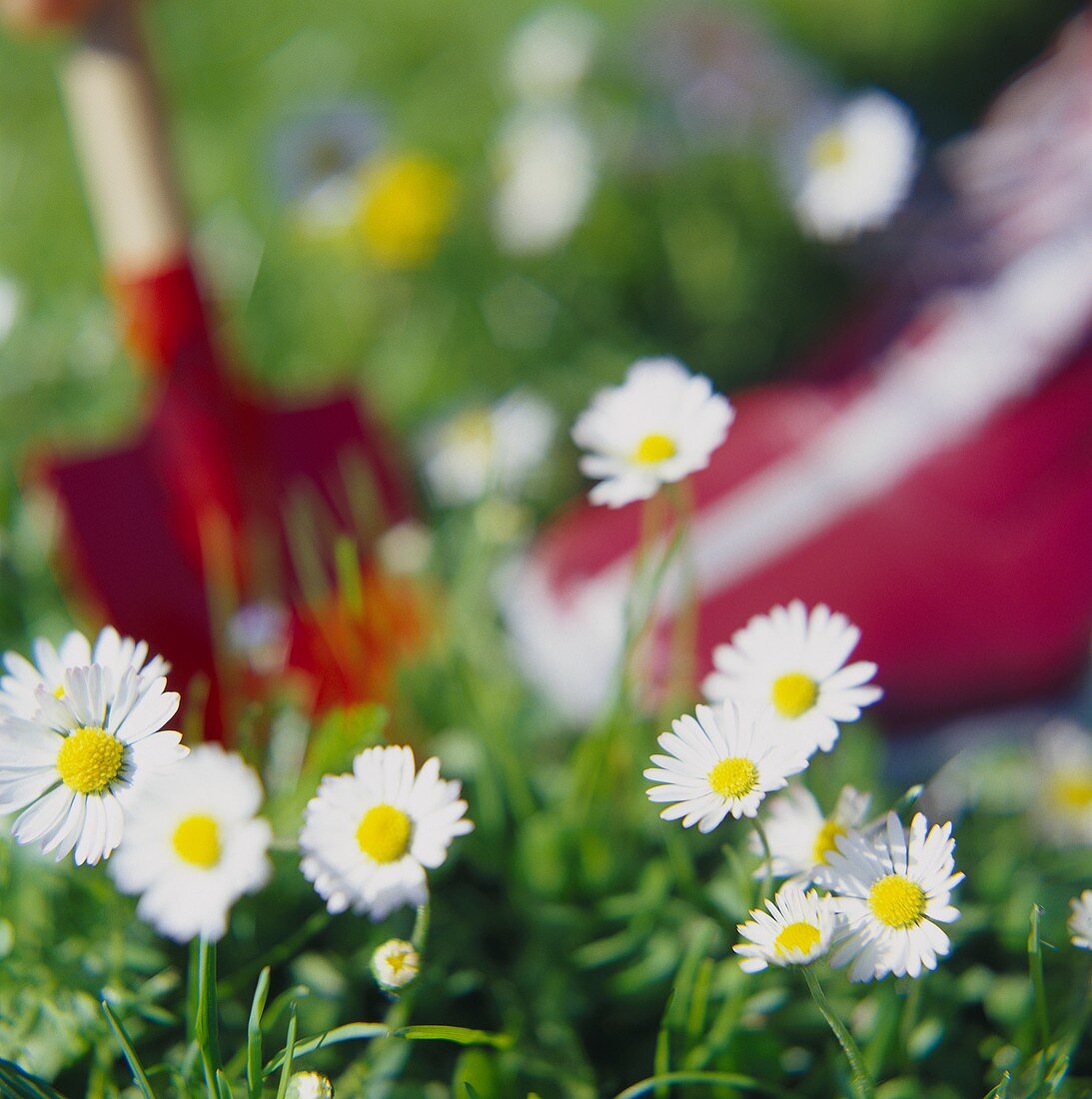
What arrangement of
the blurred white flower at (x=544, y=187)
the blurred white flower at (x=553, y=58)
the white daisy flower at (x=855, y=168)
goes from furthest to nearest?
1. the blurred white flower at (x=553, y=58)
2. the blurred white flower at (x=544, y=187)
3. the white daisy flower at (x=855, y=168)

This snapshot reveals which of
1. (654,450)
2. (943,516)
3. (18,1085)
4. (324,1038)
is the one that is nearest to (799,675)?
(654,450)

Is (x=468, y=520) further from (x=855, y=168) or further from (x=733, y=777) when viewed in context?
(x=733, y=777)

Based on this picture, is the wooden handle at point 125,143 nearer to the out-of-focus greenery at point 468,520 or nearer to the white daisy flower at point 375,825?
the out-of-focus greenery at point 468,520

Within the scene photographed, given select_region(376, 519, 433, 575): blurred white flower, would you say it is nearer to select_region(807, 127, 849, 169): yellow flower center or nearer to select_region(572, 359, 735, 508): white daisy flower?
select_region(572, 359, 735, 508): white daisy flower

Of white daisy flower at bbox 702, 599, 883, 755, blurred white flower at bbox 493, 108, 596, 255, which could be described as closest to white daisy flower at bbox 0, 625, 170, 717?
white daisy flower at bbox 702, 599, 883, 755

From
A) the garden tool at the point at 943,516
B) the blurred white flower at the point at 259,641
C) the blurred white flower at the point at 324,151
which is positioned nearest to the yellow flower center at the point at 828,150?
the garden tool at the point at 943,516
